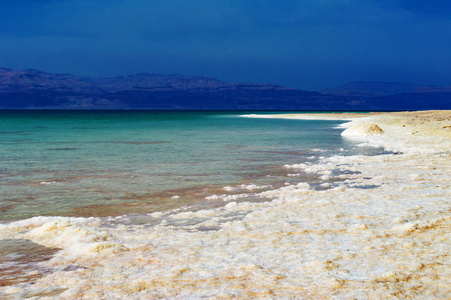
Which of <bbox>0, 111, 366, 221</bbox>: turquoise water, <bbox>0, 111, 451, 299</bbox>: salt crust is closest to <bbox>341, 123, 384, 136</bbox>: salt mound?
<bbox>0, 111, 366, 221</bbox>: turquoise water

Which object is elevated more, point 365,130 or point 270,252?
point 365,130

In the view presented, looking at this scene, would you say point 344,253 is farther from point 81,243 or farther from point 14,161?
point 14,161

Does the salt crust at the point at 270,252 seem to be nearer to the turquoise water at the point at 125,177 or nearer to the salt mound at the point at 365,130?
the turquoise water at the point at 125,177

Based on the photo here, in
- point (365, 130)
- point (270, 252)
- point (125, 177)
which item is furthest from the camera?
point (365, 130)

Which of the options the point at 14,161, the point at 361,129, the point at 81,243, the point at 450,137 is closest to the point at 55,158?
the point at 14,161

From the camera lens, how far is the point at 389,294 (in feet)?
15.2

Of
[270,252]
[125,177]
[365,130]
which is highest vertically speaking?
[365,130]

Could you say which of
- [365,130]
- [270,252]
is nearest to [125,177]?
[270,252]

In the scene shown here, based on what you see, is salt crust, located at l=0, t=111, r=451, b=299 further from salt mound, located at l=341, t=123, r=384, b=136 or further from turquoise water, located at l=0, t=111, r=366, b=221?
salt mound, located at l=341, t=123, r=384, b=136

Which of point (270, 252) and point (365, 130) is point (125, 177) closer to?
point (270, 252)

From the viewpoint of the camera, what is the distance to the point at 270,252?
621cm

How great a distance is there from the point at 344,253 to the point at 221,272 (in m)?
1.75

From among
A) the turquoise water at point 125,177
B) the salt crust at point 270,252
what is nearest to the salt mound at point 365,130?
the turquoise water at point 125,177

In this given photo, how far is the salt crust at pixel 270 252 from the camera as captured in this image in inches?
194
